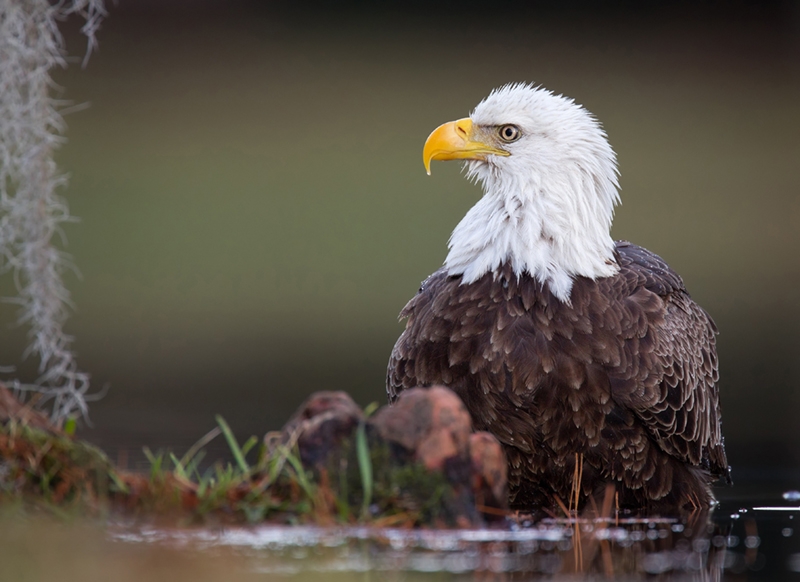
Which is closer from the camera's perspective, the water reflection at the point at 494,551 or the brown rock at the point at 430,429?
the water reflection at the point at 494,551

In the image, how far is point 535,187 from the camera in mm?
6328

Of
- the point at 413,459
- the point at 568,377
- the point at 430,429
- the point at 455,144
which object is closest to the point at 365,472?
the point at 413,459

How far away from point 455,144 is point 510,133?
0.32 m

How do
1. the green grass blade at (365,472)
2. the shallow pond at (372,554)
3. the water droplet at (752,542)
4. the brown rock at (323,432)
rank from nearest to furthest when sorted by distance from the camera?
the shallow pond at (372,554), the green grass blade at (365,472), the brown rock at (323,432), the water droplet at (752,542)

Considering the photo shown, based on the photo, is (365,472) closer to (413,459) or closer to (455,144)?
(413,459)

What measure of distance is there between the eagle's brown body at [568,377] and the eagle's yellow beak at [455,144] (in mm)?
738

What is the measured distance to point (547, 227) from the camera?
624 cm

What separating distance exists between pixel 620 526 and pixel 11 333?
453 inches

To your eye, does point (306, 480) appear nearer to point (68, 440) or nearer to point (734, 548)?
point (68, 440)

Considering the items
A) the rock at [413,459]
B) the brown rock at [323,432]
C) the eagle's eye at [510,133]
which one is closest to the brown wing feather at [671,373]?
the eagle's eye at [510,133]

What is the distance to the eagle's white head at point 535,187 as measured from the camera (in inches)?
245

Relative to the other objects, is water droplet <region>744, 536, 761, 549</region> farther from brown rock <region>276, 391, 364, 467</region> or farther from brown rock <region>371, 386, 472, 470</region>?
brown rock <region>276, 391, 364, 467</region>

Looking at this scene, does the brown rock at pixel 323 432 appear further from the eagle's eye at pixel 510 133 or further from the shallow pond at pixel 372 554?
the eagle's eye at pixel 510 133

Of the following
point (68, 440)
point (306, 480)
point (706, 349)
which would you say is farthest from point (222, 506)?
point (706, 349)
